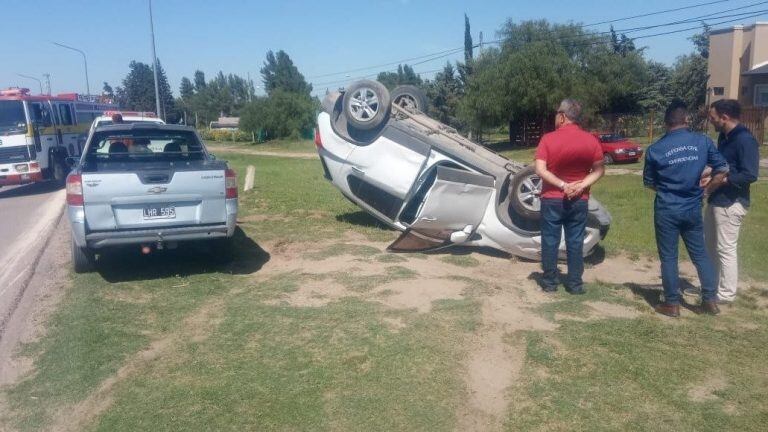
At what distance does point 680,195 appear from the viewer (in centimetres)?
558

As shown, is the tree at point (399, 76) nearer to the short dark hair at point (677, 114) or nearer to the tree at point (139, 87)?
the tree at point (139, 87)

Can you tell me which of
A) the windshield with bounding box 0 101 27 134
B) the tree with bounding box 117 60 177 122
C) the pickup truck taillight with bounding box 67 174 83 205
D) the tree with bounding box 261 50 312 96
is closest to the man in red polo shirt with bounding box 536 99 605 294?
the pickup truck taillight with bounding box 67 174 83 205

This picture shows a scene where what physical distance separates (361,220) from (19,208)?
29.1 ft

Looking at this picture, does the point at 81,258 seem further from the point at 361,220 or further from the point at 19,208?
the point at 19,208

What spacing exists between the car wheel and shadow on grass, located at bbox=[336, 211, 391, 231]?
2657 mm

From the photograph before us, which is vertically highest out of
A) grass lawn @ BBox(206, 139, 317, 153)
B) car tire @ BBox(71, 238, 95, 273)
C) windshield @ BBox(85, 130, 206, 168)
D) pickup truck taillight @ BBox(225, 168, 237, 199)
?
windshield @ BBox(85, 130, 206, 168)

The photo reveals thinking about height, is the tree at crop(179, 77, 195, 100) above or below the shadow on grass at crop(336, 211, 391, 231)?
above

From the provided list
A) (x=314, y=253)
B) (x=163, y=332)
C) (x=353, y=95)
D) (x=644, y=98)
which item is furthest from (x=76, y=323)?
(x=644, y=98)

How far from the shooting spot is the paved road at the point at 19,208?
36.8 ft

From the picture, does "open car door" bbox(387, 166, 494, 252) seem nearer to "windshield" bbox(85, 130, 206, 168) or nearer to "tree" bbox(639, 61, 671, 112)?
"windshield" bbox(85, 130, 206, 168)

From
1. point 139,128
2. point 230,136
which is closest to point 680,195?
point 139,128

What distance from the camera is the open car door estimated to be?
7895 mm

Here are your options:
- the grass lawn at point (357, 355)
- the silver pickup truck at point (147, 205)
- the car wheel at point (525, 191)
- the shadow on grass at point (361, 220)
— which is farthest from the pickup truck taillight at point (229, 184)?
the car wheel at point (525, 191)

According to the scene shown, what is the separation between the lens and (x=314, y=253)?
833 centimetres
